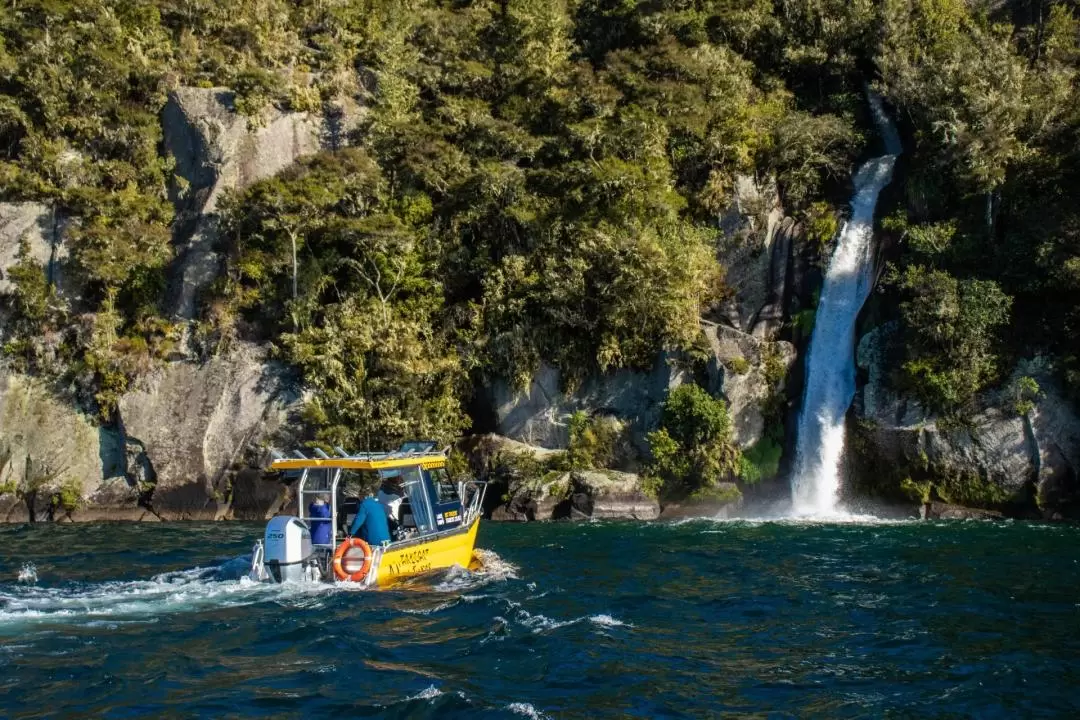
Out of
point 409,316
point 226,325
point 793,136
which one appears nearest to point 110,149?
point 226,325

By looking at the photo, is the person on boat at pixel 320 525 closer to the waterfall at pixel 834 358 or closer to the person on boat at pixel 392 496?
the person on boat at pixel 392 496

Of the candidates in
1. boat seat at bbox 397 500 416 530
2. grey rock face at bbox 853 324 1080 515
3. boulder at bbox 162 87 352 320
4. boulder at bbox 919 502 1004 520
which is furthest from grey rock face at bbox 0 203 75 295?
boulder at bbox 919 502 1004 520

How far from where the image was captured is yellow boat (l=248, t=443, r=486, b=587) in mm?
15281

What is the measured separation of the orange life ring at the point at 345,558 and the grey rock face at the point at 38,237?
2449 cm

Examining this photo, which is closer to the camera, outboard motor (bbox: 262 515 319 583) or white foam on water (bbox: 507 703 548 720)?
white foam on water (bbox: 507 703 548 720)

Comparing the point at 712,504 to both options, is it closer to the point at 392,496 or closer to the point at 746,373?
the point at 746,373

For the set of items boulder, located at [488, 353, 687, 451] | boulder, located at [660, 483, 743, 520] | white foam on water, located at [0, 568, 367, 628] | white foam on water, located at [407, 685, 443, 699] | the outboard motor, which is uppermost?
boulder, located at [488, 353, 687, 451]

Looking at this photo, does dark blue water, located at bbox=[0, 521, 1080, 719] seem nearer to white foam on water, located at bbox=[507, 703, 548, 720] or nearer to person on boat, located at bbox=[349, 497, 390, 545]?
white foam on water, located at bbox=[507, 703, 548, 720]

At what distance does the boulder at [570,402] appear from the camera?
3045 centimetres

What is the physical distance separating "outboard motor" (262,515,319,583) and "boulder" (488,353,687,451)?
636 inches

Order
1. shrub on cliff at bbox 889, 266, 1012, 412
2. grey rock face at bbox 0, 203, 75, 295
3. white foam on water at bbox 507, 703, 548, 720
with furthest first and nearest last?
grey rock face at bbox 0, 203, 75, 295, shrub on cliff at bbox 889, 266, 1012, 412, white foam on water at bbox 507, 703, 548, 720

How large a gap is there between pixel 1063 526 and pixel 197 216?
3365 centimetres

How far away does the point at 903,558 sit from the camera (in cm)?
1784

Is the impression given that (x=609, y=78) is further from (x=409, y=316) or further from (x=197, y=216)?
(x=197, y=216)
